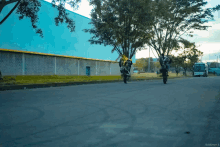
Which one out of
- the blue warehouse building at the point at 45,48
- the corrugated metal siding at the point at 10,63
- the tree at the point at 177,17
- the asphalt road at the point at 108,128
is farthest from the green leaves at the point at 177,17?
the asphalt road at the point at 108,128

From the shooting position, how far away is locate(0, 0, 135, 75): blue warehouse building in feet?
67.8

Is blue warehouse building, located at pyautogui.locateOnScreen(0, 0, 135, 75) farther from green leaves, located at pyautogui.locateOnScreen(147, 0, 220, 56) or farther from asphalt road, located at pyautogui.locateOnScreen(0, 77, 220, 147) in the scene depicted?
asphalt road, located at pyautogui.locateOnScreen(0, 77, 220, 147)

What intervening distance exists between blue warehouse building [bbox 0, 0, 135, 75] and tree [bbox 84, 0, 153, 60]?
21.0 ft

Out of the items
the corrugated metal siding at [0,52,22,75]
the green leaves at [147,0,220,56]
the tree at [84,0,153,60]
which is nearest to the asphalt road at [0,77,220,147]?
the tree at [84,0,153,60]

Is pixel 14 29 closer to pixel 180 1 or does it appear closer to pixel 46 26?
pixel 46 26

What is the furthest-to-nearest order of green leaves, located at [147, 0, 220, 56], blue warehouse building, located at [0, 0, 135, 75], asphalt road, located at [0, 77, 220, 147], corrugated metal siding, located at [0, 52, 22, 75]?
green leaves, located at [147, 0, 220, 56], blue warehouse building, located at [0, 0, 135, 75], corrugated metal siding, located at [0, 52, 22, 75], asphalt road, located at [0, 77, 220, 147]

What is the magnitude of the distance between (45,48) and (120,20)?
948 cm

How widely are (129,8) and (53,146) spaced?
19187mm

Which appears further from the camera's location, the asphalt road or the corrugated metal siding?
the corrugated metal siding

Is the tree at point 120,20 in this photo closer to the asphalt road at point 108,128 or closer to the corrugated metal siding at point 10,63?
the corrugated metal siding at point 10,63

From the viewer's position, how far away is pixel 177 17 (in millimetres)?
27141

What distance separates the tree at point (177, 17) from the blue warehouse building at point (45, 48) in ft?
34.6

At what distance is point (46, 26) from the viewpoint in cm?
2512

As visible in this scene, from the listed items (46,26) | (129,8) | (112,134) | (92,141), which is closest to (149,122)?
(112,134)
